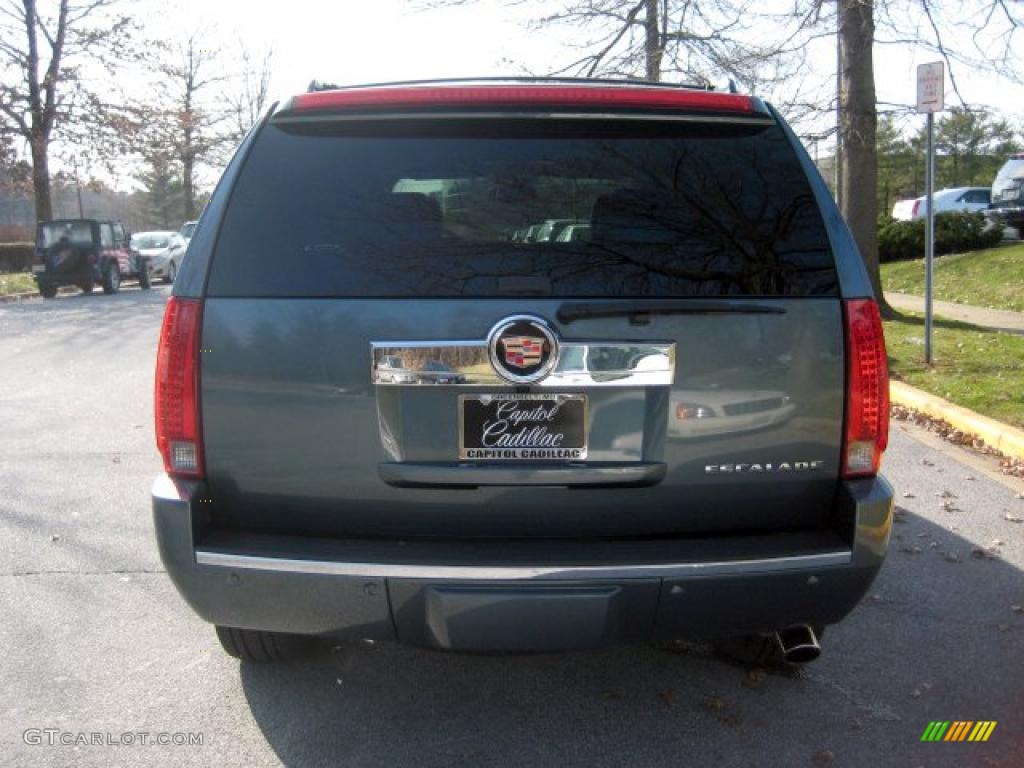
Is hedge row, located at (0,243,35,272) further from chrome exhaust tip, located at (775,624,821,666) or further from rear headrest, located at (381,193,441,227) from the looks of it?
chrome exhaust tip, located at (775,624,821,666)

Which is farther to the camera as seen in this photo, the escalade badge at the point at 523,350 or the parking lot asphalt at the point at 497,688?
the parking lot asphalt at the point at 497,688

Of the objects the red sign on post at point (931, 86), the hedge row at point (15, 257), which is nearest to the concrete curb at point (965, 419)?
the red sign on post at point (931, 86)

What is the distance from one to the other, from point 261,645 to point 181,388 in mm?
1100

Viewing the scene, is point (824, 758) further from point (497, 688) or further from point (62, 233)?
point (62, 233)

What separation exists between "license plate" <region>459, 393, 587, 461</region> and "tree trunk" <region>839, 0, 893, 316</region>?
10.2 metres

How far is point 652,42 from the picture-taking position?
1591 centimetres

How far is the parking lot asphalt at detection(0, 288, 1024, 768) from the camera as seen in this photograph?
302 centimetres

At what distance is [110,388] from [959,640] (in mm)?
8472

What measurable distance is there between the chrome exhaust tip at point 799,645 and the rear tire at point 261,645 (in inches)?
65.3

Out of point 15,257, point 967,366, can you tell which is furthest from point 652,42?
point 15,257

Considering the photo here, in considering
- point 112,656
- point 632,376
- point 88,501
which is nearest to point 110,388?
point 88,501

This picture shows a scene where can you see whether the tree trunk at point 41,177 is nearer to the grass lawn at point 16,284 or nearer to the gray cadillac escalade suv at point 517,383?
the grass lawn at point 16,284

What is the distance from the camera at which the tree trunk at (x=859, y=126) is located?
1198cm

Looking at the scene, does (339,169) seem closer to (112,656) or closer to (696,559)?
(696,559)
